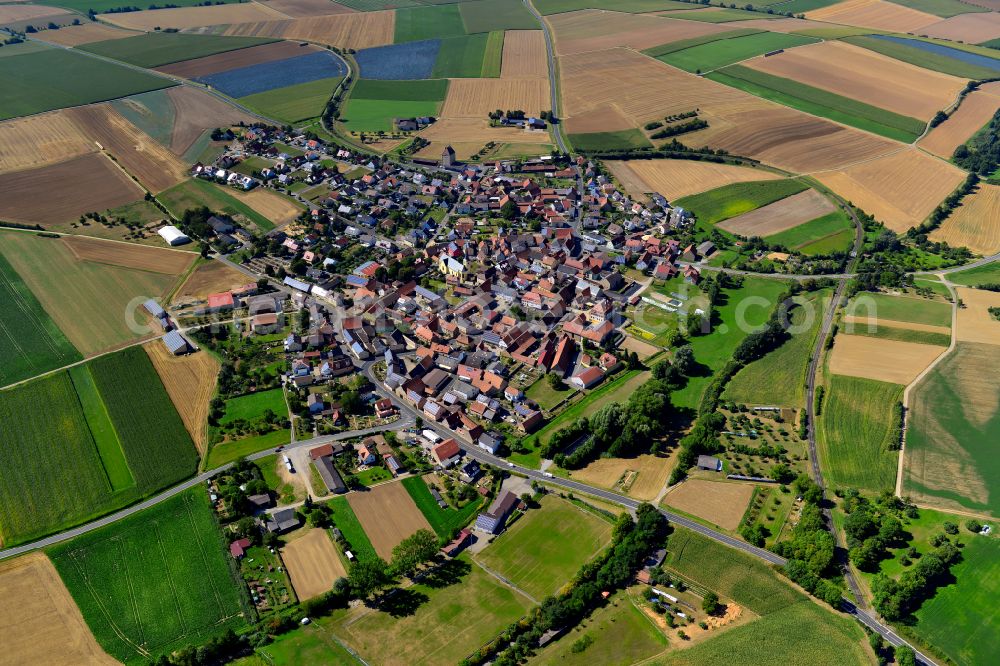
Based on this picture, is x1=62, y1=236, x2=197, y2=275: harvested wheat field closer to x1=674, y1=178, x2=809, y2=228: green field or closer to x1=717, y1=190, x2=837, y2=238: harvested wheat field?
x1=674, y1=178, x2=809, y2=228: green field

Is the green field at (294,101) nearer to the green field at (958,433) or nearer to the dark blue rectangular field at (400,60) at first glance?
the dark blue rectangular field at (400,60)

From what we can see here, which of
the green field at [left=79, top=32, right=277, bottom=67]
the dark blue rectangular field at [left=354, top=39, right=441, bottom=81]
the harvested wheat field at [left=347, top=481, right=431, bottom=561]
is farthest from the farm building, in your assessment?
the green field at [left=79, top=32, right=277, bottom=67]

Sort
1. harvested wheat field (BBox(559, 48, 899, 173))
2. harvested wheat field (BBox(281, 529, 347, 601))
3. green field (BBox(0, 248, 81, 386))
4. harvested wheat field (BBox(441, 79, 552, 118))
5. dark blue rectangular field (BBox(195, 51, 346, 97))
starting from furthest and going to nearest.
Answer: dark blue rectangular field (BBox(195, 51, 346, 97))
harvested wheat field (BBox(441, 79, 552, 118))
harvested wheat field (BBox(559, 48, 899, 173))
green field (BBox(0, 248, 81, 386))
harvested wheat field (BBox(281, 529, 347, 601))

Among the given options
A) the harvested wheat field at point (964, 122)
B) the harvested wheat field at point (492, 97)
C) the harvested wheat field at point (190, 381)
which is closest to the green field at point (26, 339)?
the harvested wheat field at point (190, 381)

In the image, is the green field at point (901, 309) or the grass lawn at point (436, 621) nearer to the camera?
the grass lawn at point (436, 621)

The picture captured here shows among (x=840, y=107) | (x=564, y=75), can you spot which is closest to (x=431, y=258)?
(x=564, y=75)
